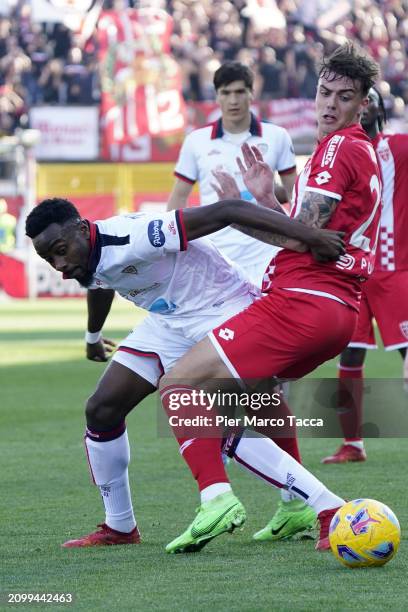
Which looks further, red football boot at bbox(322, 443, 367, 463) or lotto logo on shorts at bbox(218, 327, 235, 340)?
red football boot at bbox(322, 443, 367, 463)

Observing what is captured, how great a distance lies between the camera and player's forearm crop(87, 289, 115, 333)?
582 centimetres

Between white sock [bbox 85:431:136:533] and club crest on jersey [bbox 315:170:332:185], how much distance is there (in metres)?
1.53

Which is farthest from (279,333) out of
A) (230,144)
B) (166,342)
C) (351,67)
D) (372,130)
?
(230,144)

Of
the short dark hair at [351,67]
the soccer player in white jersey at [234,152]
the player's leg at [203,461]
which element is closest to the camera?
the player's leg at [203,461]

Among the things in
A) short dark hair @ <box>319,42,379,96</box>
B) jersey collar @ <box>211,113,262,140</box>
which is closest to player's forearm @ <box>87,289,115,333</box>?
short dark hair @ <box>319,42,379,96</box>

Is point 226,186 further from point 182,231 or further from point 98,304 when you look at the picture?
point 98,304

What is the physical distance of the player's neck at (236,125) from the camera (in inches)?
325

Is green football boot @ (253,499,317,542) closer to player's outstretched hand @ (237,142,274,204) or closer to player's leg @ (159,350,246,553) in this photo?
player's leg @ (159,350,246,553)

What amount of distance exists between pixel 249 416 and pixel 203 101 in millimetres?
23546

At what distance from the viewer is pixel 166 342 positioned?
5562mm

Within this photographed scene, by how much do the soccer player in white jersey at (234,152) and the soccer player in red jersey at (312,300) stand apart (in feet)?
9.03

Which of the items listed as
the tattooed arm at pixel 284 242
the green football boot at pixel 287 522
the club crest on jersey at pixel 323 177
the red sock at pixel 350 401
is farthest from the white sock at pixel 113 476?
the red sock at pixel 350 401

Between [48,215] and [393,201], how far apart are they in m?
3.75

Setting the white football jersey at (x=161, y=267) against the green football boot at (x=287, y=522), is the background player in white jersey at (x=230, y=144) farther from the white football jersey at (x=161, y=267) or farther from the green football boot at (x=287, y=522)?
the green football boot at (x=287, y=522)
